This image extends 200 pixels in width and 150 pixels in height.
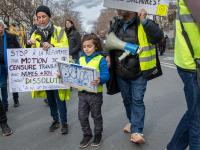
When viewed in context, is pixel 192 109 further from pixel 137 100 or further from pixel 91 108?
pixel 91 108

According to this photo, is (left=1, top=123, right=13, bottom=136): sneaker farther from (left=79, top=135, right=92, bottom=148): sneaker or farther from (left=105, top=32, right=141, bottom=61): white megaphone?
(left=105, top=32, right=141, bottom=61): white megaphone

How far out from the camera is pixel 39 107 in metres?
9.16

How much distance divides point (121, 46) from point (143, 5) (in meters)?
0.72

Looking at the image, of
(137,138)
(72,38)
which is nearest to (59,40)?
(137,138)

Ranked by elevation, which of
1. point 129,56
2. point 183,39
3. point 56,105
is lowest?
point 56,105

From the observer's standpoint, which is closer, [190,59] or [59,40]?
[190,59]

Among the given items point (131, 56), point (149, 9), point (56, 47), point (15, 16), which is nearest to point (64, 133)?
point (56, 47)

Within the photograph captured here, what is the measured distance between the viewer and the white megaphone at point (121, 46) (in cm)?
548

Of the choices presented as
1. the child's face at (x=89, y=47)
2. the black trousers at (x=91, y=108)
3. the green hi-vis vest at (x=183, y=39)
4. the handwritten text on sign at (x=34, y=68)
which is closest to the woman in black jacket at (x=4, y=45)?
the handwritten text on sign at (x=34, y=68)

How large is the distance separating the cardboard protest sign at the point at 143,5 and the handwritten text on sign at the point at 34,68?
1.43 m

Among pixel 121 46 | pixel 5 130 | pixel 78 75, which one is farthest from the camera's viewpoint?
pixel 5 130

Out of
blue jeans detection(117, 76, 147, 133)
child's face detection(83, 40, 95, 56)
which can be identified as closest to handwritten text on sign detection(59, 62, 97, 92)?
child's face detection(83, 40, 95, 56)

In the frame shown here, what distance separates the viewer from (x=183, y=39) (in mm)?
3939

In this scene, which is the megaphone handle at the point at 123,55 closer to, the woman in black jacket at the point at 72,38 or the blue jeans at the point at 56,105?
the blue jeans at the point at 56,105
